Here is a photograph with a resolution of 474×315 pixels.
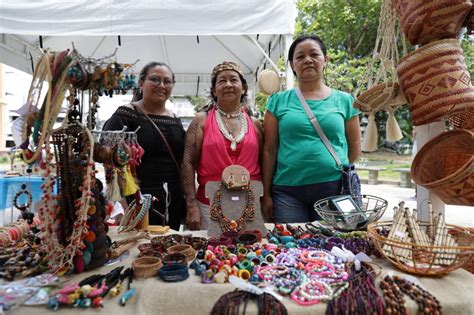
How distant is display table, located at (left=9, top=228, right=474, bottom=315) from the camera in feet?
2.88

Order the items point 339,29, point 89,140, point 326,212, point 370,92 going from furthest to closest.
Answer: point 339,29, point 326,212, point 370,92, point 89,140

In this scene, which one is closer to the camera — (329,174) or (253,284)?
(253,284)

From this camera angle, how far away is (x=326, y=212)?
57.2 inches

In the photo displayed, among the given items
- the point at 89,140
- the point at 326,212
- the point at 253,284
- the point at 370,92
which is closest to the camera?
the point at 253,284

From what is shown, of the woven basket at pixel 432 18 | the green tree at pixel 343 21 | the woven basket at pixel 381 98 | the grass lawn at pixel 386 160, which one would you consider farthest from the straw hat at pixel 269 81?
the grass lawn at pixel 386 160

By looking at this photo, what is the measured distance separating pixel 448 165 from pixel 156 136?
1409 millimetres

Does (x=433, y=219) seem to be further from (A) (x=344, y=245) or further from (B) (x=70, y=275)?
(B) (x=70, y=275)

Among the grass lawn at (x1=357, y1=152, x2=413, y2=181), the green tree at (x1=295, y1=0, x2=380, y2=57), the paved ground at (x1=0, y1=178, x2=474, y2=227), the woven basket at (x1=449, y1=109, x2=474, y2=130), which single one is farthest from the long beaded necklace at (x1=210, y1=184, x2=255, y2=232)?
the grass lawn at (x1=357, y1=152, x2=413, y2=181)

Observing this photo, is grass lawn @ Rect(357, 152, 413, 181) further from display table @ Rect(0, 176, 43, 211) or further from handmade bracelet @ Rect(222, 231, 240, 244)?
handmade bracelet @ Rect(222, 231, 240, 244)

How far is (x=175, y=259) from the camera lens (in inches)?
43.8

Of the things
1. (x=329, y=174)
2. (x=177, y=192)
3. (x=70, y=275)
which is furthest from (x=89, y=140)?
(x=329, y=174)

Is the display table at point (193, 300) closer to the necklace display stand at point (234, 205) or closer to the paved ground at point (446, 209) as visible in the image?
the necklace display stand at point (234, 205)

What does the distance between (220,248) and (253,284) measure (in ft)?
0.86

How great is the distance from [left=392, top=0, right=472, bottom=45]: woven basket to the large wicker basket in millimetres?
704
